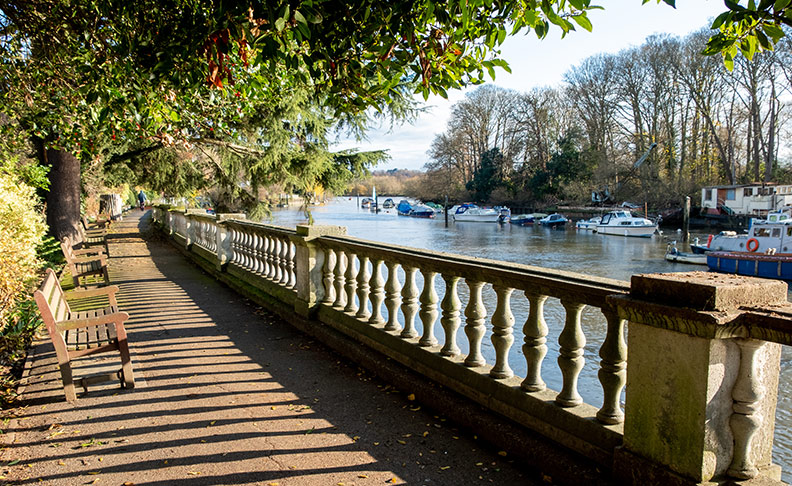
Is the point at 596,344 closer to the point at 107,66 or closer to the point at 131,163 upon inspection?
the point at 107,66

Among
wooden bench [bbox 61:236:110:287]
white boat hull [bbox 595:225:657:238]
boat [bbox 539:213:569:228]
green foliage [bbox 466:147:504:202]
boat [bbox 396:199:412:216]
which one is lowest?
white boat hull [bbox 595:225:657:238]

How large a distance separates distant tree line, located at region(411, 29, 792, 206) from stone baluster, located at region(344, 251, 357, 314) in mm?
48382

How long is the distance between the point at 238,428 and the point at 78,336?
1.98 metres

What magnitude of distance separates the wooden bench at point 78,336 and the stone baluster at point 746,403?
4.17 m

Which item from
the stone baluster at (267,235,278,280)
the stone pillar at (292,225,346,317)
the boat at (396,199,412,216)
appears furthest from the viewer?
the boat at (396,199,412,216)

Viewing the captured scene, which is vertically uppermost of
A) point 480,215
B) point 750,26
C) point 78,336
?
point 750,26

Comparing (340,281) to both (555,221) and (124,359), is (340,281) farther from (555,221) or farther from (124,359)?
(555,221)

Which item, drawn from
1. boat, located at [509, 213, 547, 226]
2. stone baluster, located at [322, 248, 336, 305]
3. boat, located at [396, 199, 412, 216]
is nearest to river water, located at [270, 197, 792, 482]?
boat, located at [509, 213, 547, 226]

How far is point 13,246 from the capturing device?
6312mm

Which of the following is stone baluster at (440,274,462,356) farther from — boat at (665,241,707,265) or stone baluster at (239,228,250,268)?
boat at (665,241,707,265)

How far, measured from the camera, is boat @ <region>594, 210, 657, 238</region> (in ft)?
154

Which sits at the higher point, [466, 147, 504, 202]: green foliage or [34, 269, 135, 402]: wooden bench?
[466, 147, 504, 202]: green foliage

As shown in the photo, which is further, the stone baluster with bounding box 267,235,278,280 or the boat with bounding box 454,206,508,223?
the boat with bounding box 454,206,508,223

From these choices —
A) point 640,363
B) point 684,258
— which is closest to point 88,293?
point 640,363
